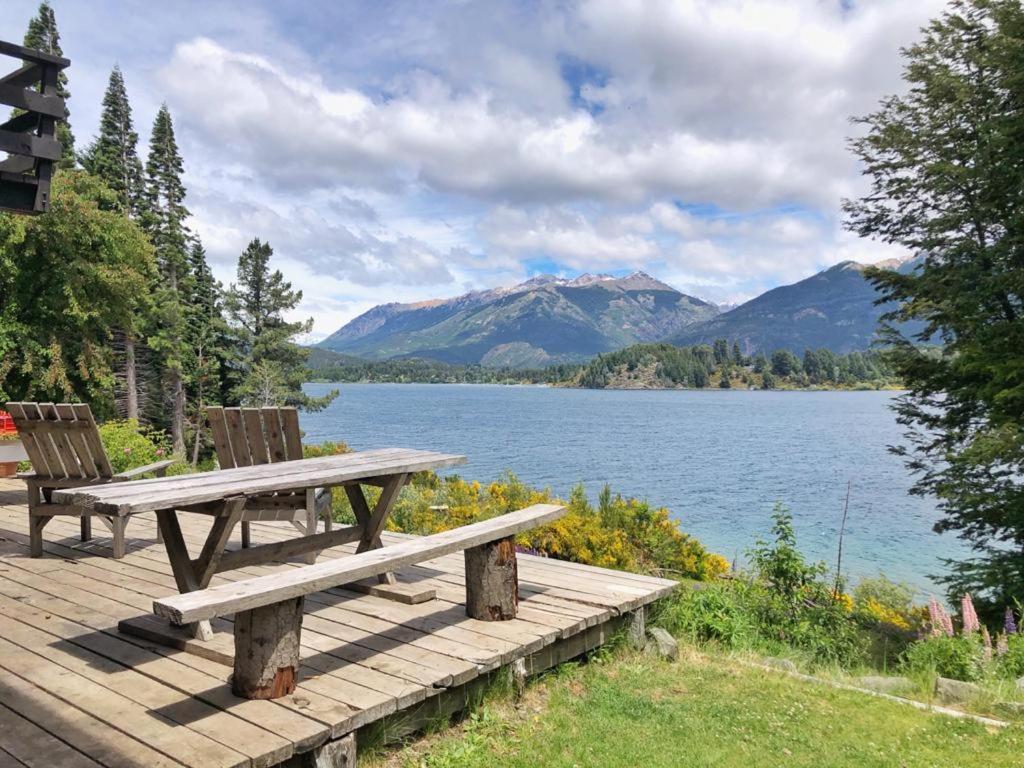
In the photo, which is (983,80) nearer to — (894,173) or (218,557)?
(894,173)

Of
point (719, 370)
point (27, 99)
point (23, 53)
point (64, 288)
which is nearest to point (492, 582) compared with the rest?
point (27, 99)

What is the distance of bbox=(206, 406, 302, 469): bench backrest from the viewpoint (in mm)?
5234

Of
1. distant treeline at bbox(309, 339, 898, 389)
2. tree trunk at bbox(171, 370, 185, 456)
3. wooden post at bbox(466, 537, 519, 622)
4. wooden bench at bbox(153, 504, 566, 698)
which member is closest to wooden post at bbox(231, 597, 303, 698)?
wooden bench at bbox(153, 504, 566, 698)

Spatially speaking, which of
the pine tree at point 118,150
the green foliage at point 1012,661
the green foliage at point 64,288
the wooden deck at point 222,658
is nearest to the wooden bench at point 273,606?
the wooden deck at point 222,658

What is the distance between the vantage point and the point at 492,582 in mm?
3998

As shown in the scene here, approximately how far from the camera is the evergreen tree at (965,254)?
912cm

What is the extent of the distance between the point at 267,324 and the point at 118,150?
12.1 m

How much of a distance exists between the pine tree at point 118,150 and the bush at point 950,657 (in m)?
32.8

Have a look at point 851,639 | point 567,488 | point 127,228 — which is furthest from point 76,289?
point 851,639

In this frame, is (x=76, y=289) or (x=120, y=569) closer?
(x=120, y=569)

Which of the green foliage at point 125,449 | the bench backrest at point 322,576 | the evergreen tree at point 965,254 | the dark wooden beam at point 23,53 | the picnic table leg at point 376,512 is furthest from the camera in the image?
the green foliage at point 125,449

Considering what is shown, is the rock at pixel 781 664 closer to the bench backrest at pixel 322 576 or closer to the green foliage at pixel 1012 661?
the green foliage at pixel 1012 661

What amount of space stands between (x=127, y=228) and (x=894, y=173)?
69.5 feet

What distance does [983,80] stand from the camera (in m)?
11.3
